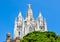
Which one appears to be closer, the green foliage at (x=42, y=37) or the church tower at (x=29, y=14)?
the green foliage at (x=42, y=37)

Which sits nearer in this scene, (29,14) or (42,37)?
(42,37)

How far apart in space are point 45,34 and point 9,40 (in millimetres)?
7656

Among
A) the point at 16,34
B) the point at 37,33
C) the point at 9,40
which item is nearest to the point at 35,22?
the point at 16,34

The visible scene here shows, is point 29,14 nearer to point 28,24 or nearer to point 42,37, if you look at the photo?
point 28,24

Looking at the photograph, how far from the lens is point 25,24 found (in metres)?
91.1

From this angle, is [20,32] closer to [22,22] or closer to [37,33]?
[22,22]

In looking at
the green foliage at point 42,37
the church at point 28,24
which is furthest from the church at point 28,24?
the green foliage at point 42,37

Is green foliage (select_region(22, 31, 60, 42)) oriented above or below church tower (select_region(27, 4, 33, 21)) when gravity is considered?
below

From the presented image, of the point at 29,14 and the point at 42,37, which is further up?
the point at 29,14

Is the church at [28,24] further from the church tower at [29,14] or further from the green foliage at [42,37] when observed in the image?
the green foliage at [42,37]

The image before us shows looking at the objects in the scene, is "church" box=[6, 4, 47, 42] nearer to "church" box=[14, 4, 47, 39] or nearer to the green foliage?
"church" box=[14, 4, 47, 39]

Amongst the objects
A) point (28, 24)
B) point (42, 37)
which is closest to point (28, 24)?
point (28, 24)

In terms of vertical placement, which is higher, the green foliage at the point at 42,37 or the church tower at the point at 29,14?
the church tower at the point at 29,14

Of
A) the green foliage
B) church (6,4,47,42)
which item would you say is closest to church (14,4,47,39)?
church (6,4,47,42)
